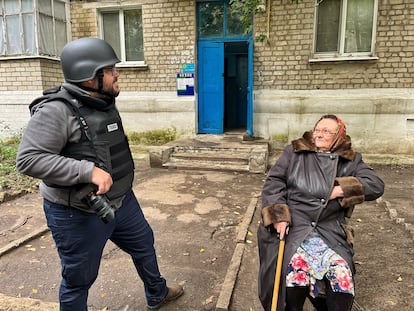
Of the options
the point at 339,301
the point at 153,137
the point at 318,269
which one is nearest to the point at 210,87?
the point at 153,137

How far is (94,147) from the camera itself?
5.98 ft

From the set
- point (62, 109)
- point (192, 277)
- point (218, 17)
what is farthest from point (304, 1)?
point (62, 109)

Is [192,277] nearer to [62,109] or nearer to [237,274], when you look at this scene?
[237,274]

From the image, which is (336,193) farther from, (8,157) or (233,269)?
(8,157)

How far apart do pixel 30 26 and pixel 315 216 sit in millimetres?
8705

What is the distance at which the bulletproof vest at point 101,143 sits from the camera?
179 centimetres

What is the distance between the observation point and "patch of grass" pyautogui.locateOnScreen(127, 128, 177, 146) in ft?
29.0

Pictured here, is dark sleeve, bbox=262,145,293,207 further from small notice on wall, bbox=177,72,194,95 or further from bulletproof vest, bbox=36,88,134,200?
small notice on wall, bbox=177,72,194,95

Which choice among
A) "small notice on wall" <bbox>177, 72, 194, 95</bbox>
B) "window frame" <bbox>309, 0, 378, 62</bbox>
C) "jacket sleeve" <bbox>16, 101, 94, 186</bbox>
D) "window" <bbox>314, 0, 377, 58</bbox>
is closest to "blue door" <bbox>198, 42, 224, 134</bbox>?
"small notice on wall" <bbox>177, 72, 194, 95</bbox>

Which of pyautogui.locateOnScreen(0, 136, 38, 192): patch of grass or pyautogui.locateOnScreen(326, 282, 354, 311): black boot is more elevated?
pyautogui.locateOnScreen(326, 282, 354, 311): black boot

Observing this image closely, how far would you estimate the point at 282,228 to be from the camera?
225 centimetres

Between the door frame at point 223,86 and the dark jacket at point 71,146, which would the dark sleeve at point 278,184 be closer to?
the dark jacket at point 71,146

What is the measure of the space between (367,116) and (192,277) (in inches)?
240

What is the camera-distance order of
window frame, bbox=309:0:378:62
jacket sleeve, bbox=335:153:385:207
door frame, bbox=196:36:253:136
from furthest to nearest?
door frame, bbox=196:36:253:136
window frame, bbox=309:0:378:62
jacket sleeve, bbox=335:153:385:207
